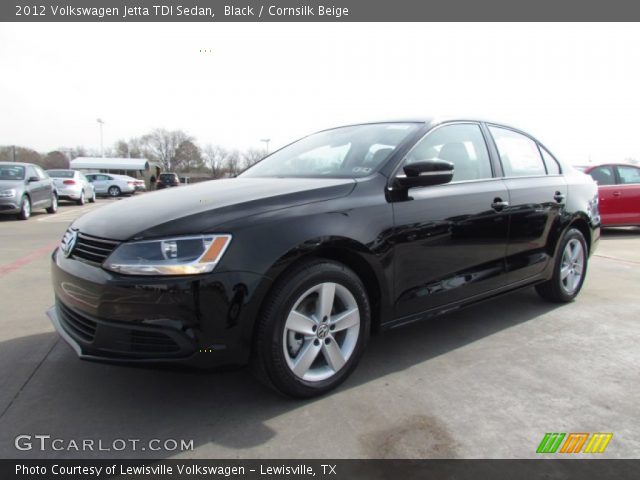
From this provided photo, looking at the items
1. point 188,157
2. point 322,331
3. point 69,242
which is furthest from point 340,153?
point 188,157

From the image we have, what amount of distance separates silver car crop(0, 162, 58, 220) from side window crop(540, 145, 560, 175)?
37.6ft

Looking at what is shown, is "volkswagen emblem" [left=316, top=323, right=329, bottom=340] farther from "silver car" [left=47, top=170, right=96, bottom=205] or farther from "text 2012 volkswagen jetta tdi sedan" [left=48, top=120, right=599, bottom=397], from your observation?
"silver car" [left=47, top=170, right=96, bottom=205]

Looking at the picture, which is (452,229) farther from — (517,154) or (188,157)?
(188,157)

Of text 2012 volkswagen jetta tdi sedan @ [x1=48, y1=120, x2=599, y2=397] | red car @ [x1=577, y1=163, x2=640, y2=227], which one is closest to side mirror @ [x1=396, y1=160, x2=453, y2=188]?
text 2012 volkswagen jetta tdi sedan @ [x1=48, y1=120, x2=599, y2=397]

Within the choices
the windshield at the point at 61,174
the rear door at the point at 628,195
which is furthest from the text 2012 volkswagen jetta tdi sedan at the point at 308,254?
the windshield at the point at 61,174

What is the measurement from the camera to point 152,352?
84.4 inches

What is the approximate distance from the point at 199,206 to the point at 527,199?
2.59 m

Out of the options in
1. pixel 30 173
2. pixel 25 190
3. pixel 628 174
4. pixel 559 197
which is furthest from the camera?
pixel 30 173

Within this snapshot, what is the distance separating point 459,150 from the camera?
3377 millimetres

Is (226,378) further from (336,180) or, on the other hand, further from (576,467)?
(576,467)

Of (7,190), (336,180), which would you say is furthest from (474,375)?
(7,190)

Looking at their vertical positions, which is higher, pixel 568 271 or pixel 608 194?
pixel 608 194

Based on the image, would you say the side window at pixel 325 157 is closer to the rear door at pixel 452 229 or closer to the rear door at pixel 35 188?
the rear door at pixel 452 229

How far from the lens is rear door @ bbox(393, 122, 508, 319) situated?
2.84m
